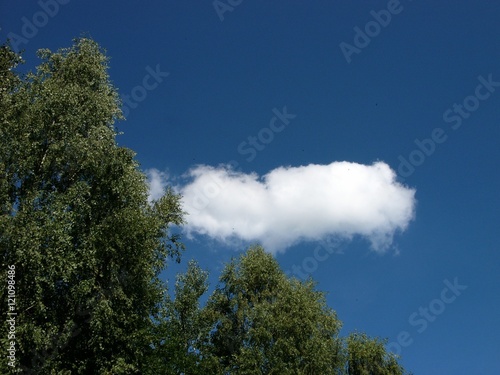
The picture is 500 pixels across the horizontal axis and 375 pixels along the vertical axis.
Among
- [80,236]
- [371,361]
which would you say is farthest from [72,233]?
[371,361]

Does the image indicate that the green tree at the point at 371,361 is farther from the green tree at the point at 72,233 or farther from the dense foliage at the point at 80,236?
the green tree at the point at 72,233

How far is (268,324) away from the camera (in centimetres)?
4206

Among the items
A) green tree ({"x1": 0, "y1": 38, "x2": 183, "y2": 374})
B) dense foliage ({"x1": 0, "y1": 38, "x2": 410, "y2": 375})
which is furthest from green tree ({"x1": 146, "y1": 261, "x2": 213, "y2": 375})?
green tree ({"x1": 0, "y1": 38, "x2": 183, "y2": 374})

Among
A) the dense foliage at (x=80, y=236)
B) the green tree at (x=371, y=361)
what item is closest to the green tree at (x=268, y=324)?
the dense foliage at (x=80, y=236)

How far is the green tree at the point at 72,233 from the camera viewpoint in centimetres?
2308

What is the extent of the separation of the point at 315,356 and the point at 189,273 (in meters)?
14.6

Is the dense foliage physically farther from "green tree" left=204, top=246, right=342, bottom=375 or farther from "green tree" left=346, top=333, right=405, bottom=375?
"green tree" left=346, top=333, right=405, bottom=375

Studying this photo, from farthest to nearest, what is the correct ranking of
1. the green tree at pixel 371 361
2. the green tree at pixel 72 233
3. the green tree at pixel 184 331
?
the green tree at pixel 371 361
the green tree at pixel 184 331
the green tree at pixel 72 233

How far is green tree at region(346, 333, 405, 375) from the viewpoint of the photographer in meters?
59.1

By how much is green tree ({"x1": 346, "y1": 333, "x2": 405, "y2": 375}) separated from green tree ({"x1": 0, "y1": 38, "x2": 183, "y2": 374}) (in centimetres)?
3597

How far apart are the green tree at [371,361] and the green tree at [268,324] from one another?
1261cm

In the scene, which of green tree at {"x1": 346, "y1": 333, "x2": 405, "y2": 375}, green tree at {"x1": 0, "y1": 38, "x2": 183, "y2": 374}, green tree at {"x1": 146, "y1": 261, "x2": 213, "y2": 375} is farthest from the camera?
green tree at {"x1": 346, "y1": 333, "x2": 405, "y2": 375}

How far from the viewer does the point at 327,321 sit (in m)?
48.1

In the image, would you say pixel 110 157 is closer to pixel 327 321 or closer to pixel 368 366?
pixel 327 321
